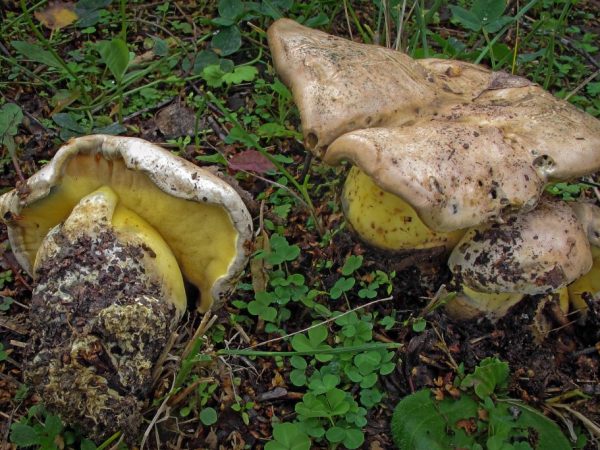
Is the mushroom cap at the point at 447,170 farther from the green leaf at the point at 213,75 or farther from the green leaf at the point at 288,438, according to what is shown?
the green leaf at the point at 213,75

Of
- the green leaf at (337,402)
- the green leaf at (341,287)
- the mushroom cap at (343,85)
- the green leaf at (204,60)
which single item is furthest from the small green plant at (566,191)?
the green leaf at (204,60)

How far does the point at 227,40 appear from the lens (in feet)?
11.1

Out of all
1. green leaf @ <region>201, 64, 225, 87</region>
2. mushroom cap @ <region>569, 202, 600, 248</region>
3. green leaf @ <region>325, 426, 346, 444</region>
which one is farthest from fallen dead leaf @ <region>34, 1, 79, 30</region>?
mushroom cap @ <region>569, 202, 600, 248</region>

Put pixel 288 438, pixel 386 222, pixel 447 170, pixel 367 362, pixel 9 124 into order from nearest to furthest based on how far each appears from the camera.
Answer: pixel 447 170, pixel 288 438, pixel 367 362, pixel 386 222, pixel 9 124

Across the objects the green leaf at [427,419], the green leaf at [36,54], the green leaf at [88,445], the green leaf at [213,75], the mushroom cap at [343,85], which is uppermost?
the mushroom cap at [343,85]

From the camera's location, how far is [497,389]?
230 cm

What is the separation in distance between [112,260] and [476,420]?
1389mm

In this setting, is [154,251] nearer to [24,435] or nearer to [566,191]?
[24,435]

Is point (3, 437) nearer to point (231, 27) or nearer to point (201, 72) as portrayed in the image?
point (201, 72)

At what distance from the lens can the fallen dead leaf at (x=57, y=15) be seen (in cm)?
360

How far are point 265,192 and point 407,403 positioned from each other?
1.19m

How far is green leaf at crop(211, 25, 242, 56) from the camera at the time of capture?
3.36m

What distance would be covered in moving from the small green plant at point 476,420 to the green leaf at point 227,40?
2.09 m

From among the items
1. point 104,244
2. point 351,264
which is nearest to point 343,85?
point 351,264
